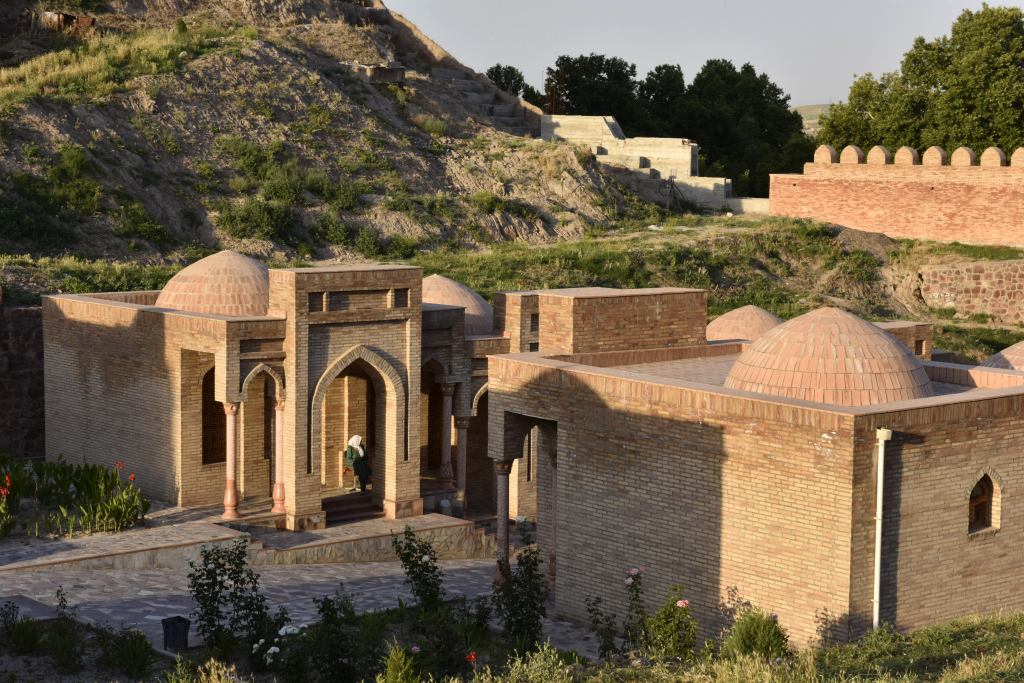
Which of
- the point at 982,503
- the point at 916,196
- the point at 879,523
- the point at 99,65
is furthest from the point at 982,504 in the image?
the point at 99,65

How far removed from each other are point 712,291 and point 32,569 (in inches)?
956

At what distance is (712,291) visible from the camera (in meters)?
35.1

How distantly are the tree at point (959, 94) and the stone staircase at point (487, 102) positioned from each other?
1284 centimetres

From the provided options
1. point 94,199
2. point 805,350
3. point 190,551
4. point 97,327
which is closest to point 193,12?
point 94,199

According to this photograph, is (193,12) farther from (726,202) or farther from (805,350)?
(805,350)

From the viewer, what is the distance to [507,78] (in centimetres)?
5747

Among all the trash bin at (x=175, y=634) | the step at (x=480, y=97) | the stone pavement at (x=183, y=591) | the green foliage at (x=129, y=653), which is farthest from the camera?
the step at (x=480, y=97)

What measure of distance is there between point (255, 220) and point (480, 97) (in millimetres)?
17045

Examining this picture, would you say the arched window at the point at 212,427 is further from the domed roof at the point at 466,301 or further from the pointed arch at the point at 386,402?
the domed roof at the point at 466,301

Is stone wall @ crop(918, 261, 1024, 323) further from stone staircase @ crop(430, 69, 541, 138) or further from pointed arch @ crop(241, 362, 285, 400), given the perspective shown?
pointed arch @ crop(241, 362, 285, 400)

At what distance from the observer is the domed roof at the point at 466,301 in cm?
2103

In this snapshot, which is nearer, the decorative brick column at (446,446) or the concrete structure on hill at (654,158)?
the decorative brick column at (446,446)

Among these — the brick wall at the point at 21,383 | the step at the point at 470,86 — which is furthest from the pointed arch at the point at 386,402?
the step at the point at 470,86

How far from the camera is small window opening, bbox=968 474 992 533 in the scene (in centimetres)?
1271
